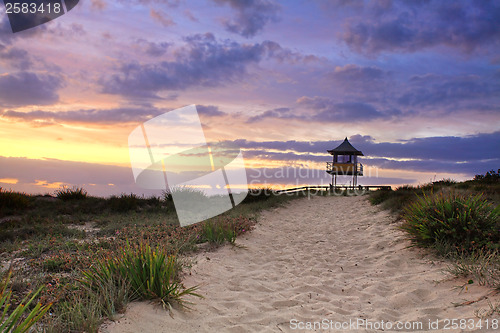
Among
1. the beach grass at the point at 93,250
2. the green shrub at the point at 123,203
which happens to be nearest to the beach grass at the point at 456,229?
the beach grass at the point at 93,250

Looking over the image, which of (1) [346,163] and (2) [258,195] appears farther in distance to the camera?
(1) [346,163]

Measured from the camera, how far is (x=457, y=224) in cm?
752

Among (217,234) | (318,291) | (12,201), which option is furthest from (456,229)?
(12,201)

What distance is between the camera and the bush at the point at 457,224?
23.7ft

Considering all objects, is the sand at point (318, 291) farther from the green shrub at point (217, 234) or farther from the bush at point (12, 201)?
the bush at point (12, 201)

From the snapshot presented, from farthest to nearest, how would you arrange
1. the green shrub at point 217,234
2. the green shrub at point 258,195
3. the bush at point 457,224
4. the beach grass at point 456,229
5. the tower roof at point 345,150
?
1. the tower roof at point 345,150
2. the green shrub at point 258,195
3. the green shrub at point 217,234
4. the bush at point 457,224
5. the beach grass at point 456,229

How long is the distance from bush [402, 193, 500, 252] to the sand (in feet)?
1.72

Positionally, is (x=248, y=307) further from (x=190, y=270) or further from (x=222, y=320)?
(x=190, y=270)

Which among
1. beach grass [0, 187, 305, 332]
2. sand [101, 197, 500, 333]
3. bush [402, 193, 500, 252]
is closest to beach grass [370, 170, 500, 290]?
bush [402, 193, 500, 252]

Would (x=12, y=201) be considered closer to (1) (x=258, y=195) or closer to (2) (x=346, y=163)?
(1) (x=258, y=195)

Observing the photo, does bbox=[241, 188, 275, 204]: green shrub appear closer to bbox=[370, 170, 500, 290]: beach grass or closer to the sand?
the sand

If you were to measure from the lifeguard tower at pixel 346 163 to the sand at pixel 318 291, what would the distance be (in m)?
25.5

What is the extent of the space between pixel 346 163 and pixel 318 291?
101ft

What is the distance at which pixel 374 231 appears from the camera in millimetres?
11375
